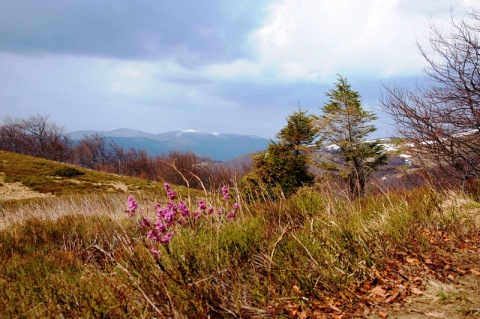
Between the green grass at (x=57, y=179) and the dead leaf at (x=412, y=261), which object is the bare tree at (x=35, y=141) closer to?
the green grass at (x=57, y=179)

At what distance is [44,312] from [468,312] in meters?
3.36

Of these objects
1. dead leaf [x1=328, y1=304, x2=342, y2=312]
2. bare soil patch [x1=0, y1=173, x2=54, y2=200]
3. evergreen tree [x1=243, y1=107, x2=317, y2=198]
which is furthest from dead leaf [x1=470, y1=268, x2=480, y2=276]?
bare soil patch [x1=0, y1=173, x2=54, y2=200]

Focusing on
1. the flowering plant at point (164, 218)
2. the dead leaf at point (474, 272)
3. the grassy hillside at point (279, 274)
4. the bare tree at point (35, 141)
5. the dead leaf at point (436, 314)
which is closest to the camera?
the dead leaf at point (436, 314)

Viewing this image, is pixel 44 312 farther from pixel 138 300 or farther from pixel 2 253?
pixel 2 253

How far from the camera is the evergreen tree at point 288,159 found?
18.6 m

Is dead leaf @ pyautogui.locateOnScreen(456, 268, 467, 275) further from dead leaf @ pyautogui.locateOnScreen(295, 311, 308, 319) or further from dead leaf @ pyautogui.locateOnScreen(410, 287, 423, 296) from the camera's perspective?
dead leaf @ pyautogui.locateOnScreen(295, 311, 308, 319)

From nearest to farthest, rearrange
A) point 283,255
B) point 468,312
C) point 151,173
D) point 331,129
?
point 468,312, point 283,255, point 331,129, point 151,173

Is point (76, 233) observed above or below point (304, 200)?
below

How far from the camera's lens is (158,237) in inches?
98.3

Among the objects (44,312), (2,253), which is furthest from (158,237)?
(2,253)

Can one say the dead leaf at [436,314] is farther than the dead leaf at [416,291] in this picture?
No

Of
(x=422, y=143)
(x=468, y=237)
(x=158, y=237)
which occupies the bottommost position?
(x=468, y=237)

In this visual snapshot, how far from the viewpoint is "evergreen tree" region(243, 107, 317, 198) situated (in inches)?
731

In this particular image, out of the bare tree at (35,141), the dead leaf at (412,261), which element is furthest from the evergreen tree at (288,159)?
the bare tree at (35,141)
